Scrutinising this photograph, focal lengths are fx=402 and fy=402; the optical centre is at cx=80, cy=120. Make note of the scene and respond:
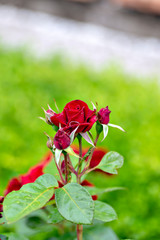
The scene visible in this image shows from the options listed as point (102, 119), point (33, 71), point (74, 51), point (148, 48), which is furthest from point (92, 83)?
point (102, 119)

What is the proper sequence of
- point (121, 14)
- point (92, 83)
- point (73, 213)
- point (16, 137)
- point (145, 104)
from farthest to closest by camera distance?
point (121, 14), point (92, 83), point (145, 104), point (16, 137), point (73, 213)

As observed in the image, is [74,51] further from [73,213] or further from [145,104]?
[73,213]

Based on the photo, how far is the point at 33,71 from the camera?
3.06 m

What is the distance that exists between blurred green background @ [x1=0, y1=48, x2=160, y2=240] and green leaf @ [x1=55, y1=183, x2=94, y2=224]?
62 cm

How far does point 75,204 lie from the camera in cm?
60

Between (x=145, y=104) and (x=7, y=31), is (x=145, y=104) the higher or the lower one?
the lower one

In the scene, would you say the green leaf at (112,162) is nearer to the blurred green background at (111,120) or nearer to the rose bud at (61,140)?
the rose bud at (61,140)

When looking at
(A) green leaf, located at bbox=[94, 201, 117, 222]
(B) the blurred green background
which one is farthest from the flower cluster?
(B) the blurred green background

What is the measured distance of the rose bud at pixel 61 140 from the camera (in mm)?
627

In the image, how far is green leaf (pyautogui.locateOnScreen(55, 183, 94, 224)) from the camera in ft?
1.91

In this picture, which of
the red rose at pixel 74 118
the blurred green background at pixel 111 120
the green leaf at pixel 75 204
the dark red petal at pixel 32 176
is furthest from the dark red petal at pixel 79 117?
the blurred green background at pixel 111 120

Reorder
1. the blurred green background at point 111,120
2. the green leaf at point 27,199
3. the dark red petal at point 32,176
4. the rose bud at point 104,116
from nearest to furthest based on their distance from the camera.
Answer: the green leaf at point 27,199, the rose bud at point 104,116, the dark red petal at point 32,176, the blurred green background at point 111,120

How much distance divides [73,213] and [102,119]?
18 cm

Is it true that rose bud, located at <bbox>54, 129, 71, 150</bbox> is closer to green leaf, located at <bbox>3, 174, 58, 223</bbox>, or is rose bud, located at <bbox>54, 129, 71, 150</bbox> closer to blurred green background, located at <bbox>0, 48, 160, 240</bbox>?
green leaf, located at <bbox>3, 174, 58, 223</bbox>
